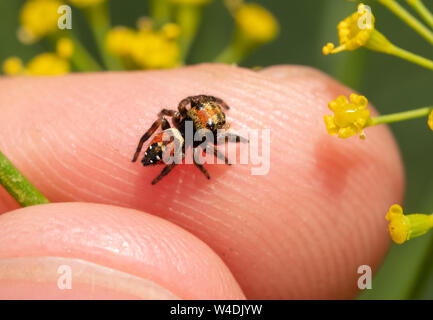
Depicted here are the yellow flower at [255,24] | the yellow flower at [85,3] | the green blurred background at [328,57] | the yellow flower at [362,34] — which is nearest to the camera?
the yellow flower at [362,34]

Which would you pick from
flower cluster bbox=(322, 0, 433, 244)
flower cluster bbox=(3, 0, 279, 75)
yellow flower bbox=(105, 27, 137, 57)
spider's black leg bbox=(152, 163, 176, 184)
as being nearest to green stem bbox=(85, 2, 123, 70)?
flower cluster bbox=(3, 0, 279, 75)

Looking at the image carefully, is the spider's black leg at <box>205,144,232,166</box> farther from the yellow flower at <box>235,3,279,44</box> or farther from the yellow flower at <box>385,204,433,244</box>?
the yellow flower at <box>235,3,279,44</box>

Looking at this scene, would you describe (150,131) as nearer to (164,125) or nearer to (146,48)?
(164,125)

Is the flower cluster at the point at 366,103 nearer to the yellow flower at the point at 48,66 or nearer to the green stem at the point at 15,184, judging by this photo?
the green stem at the point at 15,184

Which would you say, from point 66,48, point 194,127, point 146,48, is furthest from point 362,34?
point 66,48

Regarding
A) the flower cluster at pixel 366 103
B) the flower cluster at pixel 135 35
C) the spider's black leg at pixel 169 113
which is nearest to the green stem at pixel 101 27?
the flower cluster at pixel 135 35
